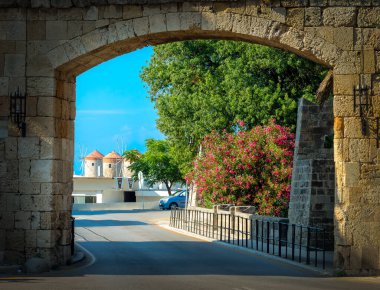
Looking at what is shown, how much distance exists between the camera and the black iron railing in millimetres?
18555

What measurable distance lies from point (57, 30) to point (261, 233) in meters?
9.98

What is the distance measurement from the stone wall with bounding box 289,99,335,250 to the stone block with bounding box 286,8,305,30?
21.0ft

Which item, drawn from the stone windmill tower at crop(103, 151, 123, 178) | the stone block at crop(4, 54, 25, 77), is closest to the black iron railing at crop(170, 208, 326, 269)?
the stone block at crop(4, 54, 25, 77)

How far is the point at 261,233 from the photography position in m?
23.3

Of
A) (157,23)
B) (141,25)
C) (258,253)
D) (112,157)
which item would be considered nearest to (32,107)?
(141,25)

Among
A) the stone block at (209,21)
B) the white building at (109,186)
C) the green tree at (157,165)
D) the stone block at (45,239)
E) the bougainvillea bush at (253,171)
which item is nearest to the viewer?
the stone block at (209,21)

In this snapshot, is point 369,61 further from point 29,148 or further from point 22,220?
point 22,220

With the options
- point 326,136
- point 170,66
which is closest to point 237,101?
point 170,66

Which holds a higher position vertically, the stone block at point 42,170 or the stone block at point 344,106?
the stone block at point 344,106

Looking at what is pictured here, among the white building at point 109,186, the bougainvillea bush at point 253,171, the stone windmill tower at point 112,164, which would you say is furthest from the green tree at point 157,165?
the stone windmill tower at point 112,164

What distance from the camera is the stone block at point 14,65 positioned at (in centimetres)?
1602

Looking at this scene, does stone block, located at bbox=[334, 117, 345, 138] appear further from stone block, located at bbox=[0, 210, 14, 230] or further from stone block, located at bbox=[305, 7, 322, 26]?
stone block, located at bbox=[0, 210, 14, 230]

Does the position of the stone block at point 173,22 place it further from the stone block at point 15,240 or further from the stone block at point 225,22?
the stone block at point 15,240

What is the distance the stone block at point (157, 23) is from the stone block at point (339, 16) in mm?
3060
